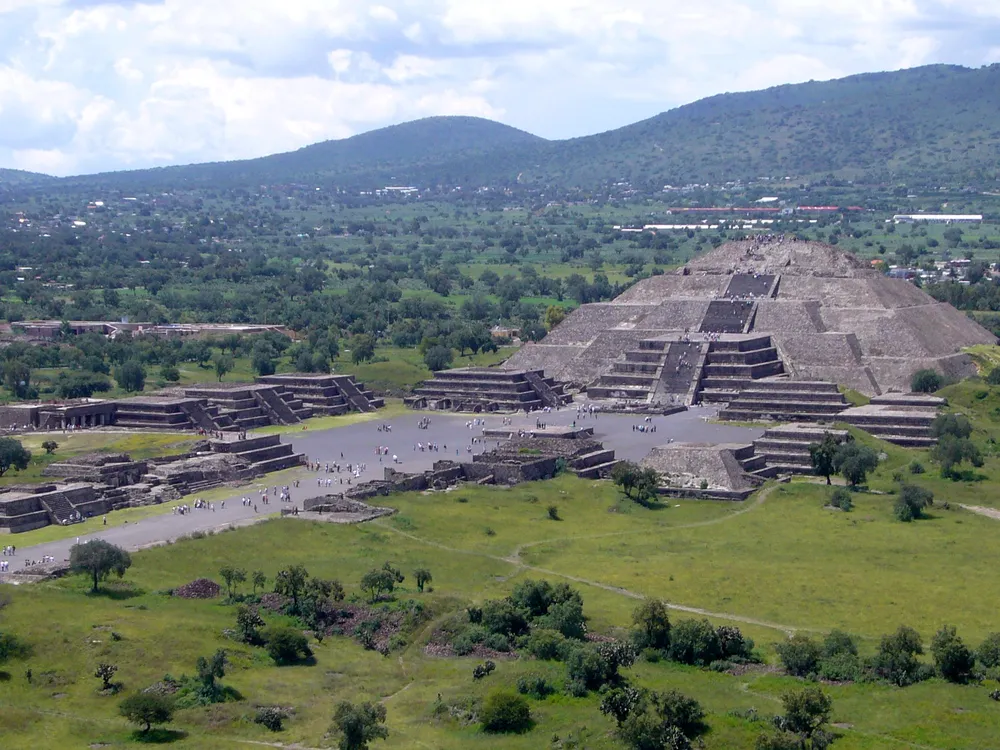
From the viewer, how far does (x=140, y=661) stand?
43.7 meters

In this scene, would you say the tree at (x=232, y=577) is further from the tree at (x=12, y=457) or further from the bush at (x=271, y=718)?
the tree at (x=12, y=457)

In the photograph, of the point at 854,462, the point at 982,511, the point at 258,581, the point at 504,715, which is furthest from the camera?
the point at 854,462

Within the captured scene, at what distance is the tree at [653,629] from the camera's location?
4550cm

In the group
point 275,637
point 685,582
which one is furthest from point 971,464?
point 275,637

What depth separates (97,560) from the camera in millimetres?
49344

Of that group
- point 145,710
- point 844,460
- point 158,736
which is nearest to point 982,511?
point 844,460

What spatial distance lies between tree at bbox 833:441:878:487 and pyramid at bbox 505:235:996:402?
65.7ft

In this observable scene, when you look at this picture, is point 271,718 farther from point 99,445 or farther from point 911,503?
point 99,445

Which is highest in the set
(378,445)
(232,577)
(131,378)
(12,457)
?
(12,457)

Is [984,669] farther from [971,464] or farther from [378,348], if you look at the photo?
[378,348]

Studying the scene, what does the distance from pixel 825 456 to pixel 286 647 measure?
110 feet

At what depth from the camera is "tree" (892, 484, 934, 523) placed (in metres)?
64.2

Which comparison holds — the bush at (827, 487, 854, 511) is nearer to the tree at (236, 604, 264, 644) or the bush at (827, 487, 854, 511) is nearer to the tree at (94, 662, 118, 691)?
the tree at (236, 604, 264, 644)

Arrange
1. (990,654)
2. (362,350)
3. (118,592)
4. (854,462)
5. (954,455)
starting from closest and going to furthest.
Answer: (990,654) < (118,592) < (854,462) < (954,455) < (362,350)
